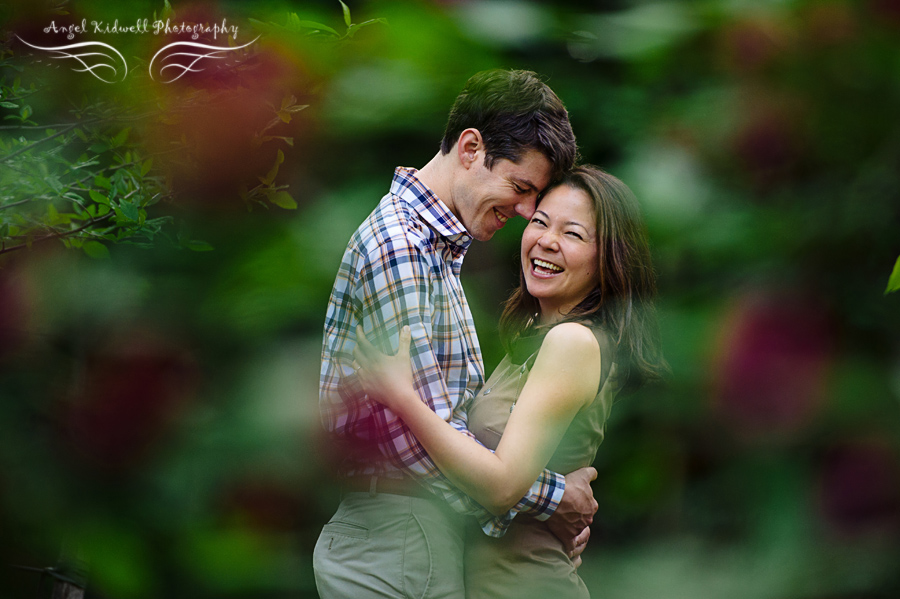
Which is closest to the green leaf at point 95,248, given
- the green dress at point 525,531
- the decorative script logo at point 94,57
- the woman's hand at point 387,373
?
the decorative script logo at point 94,57

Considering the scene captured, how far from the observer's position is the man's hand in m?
0.75

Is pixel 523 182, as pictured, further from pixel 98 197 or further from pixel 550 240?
pixel 98 197

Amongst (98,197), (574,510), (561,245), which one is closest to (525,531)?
(574,510)

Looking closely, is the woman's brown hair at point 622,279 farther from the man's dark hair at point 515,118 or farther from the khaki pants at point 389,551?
the khaki pants at point 389,551

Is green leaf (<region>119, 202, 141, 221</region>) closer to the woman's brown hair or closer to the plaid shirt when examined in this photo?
the plaid shirt

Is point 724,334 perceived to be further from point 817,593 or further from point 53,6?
point 53,6

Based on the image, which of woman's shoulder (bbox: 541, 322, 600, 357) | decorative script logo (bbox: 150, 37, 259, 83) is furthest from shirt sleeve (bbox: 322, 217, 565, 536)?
decorative script logo (bbox: 150, 37, 259, 83)

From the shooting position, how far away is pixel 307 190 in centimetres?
79

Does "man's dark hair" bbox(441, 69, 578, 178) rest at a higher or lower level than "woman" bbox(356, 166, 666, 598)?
higher

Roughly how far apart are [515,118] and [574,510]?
0.38m

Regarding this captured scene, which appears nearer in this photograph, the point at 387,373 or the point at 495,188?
the point at 387,373

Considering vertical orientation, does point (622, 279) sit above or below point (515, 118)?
below

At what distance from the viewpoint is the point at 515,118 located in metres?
0.72

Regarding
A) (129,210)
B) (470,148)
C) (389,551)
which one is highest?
(470,148)
